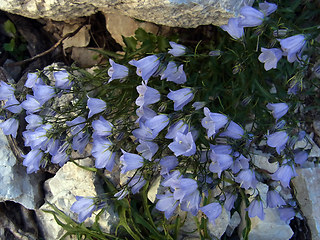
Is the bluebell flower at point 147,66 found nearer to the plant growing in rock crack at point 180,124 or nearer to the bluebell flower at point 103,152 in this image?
the plant growing in rock crack at point 180,124

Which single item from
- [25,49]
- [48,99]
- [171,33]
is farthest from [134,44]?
[25,49]

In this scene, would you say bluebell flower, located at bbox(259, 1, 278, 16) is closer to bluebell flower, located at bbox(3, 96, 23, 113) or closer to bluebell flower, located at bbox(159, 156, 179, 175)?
bluebell flower, located at bbox(159, 156, 179, 175)

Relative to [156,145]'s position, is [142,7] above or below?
above

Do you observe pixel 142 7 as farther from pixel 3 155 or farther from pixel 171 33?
pixel 3 155

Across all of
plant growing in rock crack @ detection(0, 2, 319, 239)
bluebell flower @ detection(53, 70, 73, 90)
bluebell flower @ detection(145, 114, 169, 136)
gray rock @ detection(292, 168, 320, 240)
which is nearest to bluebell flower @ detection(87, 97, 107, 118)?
plant growing in rock crack @ detection(0, 2, 319, 239)

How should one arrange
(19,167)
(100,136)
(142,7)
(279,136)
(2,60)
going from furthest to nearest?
(2,60) < (19,167) < (142,7) < (100,136) < (279,136)
